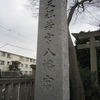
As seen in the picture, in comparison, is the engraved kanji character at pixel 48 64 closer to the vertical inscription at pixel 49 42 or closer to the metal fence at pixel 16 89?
the vertical inscription at pixel 49 42

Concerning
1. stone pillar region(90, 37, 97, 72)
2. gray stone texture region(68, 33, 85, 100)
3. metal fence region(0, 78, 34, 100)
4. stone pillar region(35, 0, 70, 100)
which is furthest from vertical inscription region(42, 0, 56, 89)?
stone pillar region(90, 37, 97, 72)

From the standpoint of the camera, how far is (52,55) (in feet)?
8.79

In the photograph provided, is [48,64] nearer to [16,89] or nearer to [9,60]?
[16,89]

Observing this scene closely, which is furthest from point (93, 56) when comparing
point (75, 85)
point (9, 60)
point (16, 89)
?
point (9, 60)

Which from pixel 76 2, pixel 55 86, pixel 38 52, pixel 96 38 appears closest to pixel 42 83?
pixel 55 86

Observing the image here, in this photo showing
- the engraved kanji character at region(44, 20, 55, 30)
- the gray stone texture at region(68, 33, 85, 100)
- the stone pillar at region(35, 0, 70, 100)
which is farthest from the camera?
the gray stone texture at region(68, 33, 85, 100)

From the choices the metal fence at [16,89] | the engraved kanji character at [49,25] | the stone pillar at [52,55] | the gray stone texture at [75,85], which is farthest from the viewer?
the gray stone texture at [75,85]

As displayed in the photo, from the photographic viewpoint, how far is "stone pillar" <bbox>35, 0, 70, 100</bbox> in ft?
8.43

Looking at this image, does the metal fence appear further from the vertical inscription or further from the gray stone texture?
the gray stone texture

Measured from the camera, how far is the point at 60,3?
2.80 metres

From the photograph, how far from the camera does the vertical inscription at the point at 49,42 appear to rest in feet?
8.70

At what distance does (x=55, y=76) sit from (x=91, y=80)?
8.75 ft

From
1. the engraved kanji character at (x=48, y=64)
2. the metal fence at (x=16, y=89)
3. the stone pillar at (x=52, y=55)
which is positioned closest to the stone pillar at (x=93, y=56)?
the metal fence at (x=16, y=89)

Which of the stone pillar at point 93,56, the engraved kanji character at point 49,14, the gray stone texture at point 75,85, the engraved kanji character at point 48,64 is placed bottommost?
the gray stone texture at point 75,85
